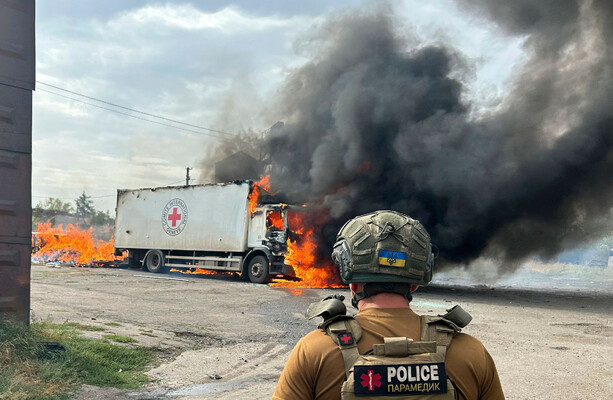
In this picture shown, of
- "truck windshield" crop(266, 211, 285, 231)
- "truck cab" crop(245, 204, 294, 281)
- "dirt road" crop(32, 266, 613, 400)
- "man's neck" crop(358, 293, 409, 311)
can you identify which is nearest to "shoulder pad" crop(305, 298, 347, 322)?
"man's neck" crop(358, 293, 409, 311)

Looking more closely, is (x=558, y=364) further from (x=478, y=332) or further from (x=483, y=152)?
(x=483, y=152)

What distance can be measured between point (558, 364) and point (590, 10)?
15.3 metres

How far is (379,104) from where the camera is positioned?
69.5 ft

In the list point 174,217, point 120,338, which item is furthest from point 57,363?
point 174,217

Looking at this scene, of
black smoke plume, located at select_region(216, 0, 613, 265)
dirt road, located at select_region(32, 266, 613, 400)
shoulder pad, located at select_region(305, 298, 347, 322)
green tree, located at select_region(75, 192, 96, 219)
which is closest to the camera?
shoulder pad, located at select_region(305, 298, 347, 322)

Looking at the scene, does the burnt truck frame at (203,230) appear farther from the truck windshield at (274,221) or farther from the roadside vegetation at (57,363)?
the roadside vegetation at (57,363)

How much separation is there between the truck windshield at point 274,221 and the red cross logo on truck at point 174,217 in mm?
4342

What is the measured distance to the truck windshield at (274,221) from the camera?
736 inches

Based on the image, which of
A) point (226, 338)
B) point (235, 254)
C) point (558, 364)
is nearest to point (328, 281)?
point (235, 254)

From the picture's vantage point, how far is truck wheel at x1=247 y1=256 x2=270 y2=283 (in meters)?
18.6

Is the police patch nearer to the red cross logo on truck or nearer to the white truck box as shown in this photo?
the white truck box

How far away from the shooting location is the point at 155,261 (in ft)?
75.9

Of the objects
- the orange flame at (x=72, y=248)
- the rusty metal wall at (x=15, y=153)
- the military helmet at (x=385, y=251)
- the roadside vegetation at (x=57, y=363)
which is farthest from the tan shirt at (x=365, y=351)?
the orange flame at (x=72, y=248)

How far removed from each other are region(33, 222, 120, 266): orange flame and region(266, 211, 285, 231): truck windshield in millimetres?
12458
